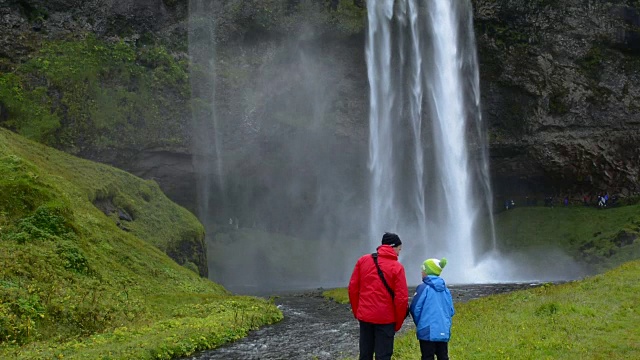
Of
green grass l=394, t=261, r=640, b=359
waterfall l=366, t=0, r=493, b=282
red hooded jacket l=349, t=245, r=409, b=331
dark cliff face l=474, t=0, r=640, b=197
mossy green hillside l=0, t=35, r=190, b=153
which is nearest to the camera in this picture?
red hooded jacket l=349, t=245, r=409, b=331

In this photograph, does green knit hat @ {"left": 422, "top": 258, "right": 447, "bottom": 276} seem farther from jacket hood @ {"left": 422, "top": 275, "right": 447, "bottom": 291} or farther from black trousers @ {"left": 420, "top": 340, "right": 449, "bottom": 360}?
black trousers @ {"left": 420, "top": 340, "right": 449, "bottom": 360}

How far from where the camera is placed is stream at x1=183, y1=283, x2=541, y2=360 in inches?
583

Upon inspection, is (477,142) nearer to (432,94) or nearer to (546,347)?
(432,94)

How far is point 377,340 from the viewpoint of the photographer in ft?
28.0

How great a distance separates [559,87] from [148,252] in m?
44.0

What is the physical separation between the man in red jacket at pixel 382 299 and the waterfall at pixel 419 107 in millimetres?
45161

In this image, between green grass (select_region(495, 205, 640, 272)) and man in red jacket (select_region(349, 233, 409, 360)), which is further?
green grass (select_region(495, 205, 640, 272))

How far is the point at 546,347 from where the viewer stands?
11469mm

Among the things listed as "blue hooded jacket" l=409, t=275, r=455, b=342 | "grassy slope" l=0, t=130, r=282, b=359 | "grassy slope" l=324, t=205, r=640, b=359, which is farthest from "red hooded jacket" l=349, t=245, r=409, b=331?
"grassy slope" l=0, t=130, r=282, b=359

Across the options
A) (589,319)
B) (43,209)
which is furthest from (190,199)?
(589,319)

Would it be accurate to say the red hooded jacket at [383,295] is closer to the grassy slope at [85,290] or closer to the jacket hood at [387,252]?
the jacket hood at [387,252]

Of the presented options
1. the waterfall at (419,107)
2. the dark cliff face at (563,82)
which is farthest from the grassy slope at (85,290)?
the dark cliff face at (563,82)

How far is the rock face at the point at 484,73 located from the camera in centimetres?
5447

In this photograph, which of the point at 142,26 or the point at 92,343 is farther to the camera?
the point at 142,26
